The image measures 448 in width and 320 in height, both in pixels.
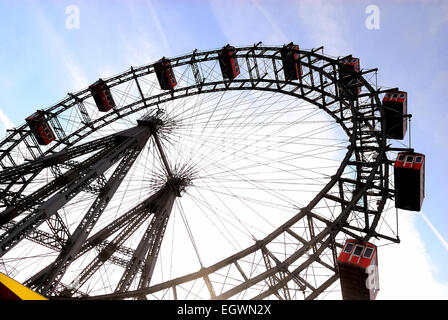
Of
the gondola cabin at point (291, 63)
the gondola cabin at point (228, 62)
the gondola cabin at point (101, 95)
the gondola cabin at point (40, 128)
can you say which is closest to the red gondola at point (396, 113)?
the gondola cabin at point (291, 63)

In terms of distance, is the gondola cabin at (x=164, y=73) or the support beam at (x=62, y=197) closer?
the support beam at (x=62, y=197)

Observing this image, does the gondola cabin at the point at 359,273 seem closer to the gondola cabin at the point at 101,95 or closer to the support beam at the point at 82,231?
the support beam at the point at 82,231

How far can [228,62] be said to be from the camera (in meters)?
22.6

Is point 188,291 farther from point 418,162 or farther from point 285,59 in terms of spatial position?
point 285,59

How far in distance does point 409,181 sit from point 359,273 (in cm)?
547

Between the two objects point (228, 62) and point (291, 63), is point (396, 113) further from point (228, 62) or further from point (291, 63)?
point (228, 62)

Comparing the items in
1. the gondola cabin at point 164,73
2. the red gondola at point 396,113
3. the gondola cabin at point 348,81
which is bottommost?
the red gondola at point 396,113

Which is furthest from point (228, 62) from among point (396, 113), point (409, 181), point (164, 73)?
point (409, 181)

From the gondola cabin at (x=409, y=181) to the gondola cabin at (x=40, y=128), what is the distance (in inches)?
898

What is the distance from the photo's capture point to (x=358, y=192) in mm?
12844

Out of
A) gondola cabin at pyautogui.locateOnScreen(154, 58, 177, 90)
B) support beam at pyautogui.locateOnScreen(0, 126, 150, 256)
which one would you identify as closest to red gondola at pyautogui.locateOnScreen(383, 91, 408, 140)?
support beam at pyautogui.locateOnScreen(0, 126, 150, 256)

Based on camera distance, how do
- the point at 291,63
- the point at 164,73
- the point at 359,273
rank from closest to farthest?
the point at 359,273 → the point at 291,63 → the point at 164,73

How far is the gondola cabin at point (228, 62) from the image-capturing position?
22578mm
